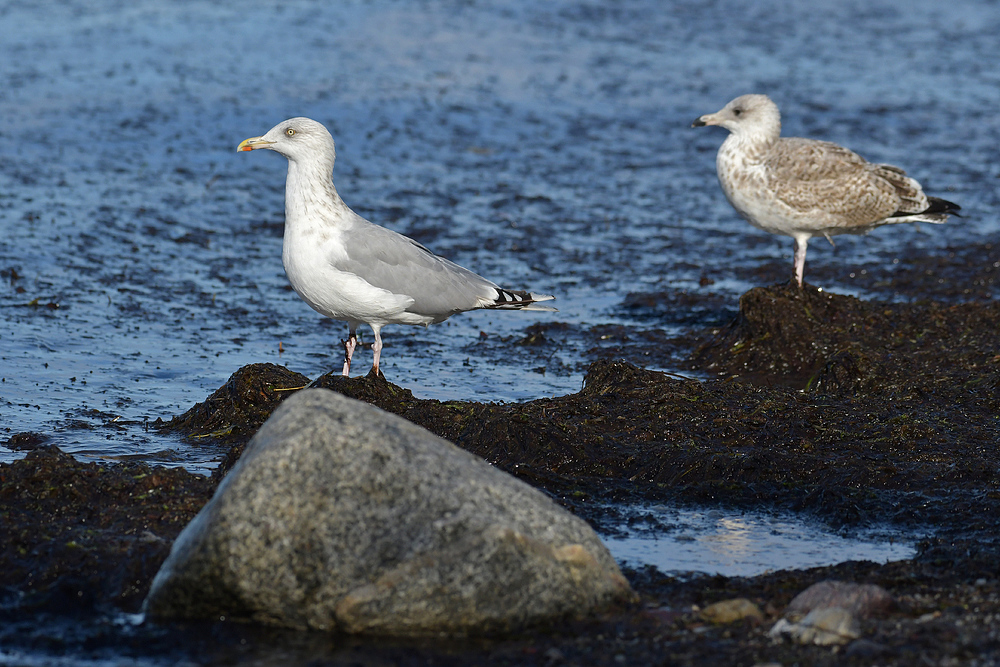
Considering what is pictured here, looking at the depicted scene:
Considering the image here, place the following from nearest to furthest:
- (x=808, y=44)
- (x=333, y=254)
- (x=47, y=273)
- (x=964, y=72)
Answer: (x=333, y=254)
(x=47, y=273)
(x=964, y=72)
(x=808, y=44)

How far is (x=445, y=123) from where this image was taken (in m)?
16.1

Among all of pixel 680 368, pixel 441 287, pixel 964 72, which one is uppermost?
pixel 964 72

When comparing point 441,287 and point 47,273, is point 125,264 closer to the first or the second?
point 47,273

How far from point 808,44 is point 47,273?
1517 centimetres

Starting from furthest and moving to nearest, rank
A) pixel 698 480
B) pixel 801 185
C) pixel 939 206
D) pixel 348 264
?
pixel 939 206 → pixel 801 185 → pixel 348 264 → pixel 698 480

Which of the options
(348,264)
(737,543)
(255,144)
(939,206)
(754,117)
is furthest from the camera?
(939,206)

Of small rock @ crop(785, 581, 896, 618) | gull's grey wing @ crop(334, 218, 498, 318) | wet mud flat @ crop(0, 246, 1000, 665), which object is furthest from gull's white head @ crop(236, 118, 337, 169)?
small rock @ crop(785, 581, 896, 618)

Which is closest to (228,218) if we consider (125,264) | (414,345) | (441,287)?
(125,264)

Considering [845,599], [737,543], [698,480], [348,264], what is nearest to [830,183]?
[698,480]

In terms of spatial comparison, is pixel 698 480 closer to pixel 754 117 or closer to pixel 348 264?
pixel 348 264

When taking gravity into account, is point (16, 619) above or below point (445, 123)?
below

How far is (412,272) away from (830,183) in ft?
13.3

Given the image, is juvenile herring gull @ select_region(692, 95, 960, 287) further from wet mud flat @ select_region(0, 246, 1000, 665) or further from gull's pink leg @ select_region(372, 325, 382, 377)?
gull's pink leg @ select_region(372, 325, 382, 377)

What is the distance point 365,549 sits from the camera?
4934 millimetres
